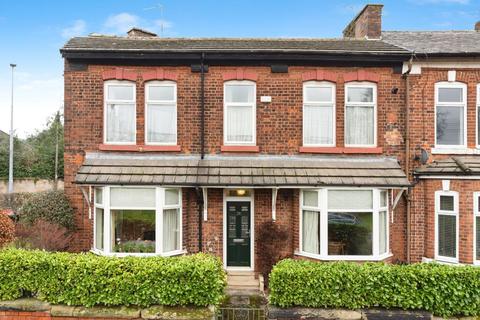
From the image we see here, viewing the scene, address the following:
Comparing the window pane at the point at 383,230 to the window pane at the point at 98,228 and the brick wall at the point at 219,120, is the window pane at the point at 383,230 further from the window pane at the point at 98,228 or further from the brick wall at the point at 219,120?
the window pane at the point at 98,228

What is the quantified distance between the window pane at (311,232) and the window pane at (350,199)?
61cm

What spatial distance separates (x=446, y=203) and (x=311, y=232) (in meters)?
3.90

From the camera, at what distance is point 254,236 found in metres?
10.7

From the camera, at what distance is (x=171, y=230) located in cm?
1041

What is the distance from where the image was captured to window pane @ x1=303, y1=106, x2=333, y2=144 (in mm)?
10969

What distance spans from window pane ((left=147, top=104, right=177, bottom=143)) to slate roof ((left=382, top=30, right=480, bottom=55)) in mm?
7638

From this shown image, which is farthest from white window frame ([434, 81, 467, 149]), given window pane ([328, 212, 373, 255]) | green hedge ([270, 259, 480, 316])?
green hedge ([270, 259, 480, 316])

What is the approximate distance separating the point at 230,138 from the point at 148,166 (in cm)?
256

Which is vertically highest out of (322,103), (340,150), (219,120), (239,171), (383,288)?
(322,103)

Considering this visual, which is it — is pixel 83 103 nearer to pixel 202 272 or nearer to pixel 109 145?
pixel 109 145

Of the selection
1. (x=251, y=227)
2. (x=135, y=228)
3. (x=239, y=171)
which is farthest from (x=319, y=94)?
(x=135, y=228)

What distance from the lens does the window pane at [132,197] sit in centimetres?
1009

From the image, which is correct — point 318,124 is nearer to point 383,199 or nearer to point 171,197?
point 383,199

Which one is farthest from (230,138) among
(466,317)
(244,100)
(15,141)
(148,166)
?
(15,141)
